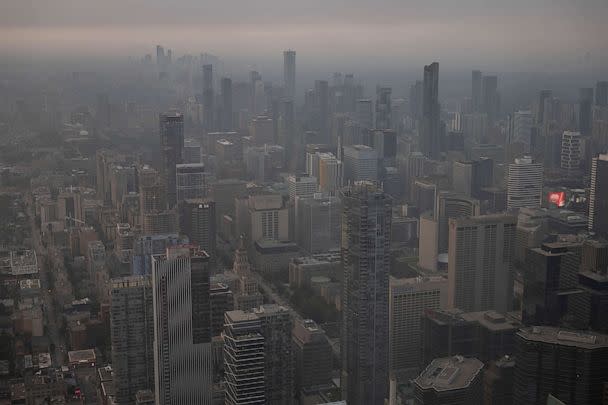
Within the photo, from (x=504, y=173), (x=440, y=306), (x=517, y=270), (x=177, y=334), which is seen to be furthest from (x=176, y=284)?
(x=504, y=173)

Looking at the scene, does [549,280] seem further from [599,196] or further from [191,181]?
[191,181]

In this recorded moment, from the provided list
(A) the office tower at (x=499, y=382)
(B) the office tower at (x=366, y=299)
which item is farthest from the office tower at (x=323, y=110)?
(A) the office tower at (x=499, y=382)

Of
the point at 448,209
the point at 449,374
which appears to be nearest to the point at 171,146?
the point at 448,209

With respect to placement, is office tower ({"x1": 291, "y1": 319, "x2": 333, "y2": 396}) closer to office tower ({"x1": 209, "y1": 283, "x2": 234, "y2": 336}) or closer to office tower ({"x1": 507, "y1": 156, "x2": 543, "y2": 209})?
office tower ({"x1": 209, "y1": 283, "x2": 234, "y2": 336})

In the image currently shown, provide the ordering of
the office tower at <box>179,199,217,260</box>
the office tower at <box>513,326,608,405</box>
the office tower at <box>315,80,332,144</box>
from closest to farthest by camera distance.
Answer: the office tower at <box>513,326,608,405</box> → the office tower at <box>179,199,217,260</box> → the office tower at <box>315,80,332,144</box>

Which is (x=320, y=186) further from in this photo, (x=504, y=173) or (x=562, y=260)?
(x=562, y=260)

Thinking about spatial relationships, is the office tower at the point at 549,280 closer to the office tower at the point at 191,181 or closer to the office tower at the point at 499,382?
the office tower at the point at 499,382

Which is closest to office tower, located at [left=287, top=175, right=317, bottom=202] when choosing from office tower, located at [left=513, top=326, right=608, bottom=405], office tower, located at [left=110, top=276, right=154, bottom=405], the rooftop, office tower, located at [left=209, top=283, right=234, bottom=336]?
office tower, located at [left=209, top=283, right=234, bottom=336]
